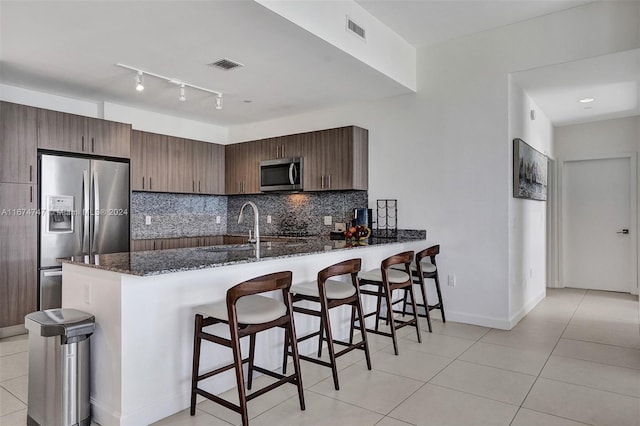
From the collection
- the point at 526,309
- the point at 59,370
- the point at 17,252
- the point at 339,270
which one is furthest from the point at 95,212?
the point at 526,309

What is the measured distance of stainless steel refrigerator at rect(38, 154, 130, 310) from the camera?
4098 millimetres

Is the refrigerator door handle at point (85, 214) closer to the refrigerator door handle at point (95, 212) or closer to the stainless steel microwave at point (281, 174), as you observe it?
the refrigerator door handle at point (95, 212)

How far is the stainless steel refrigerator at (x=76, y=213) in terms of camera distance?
4098 mm

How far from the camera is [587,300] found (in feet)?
17.6

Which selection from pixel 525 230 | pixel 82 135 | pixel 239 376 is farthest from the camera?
pixel 525 230

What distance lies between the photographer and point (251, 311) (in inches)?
87.0

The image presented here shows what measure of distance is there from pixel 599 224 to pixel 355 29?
484 cm

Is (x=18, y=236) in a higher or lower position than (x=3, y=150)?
lower

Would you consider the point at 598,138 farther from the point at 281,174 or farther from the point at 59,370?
the point at 59,370

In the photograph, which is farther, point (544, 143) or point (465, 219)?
point (544, 143)

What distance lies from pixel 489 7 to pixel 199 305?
353 cm

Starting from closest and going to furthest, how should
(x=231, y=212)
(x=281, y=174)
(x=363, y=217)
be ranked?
(x=363, y=217)
(x=281, y=174)
(x=231, y=212)

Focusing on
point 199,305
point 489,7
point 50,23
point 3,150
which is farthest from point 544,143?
point 3,150

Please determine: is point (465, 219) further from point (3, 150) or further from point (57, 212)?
point (3, 150)
